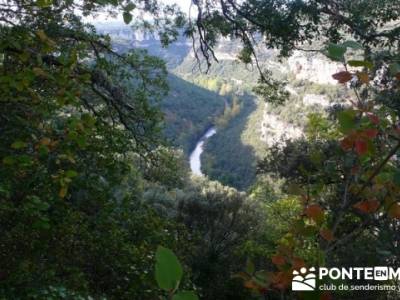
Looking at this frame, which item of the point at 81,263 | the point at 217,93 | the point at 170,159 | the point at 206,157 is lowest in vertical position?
the point at 81,263

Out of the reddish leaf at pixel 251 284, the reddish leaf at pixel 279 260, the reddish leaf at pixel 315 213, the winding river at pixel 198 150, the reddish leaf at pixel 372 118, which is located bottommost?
the reddish leaf at pixel 251 284

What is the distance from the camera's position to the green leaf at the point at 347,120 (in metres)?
0.92

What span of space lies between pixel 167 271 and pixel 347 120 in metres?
0.54

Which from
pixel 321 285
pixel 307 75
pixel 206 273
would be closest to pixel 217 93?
pixel 307 75

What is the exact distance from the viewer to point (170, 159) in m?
6.93

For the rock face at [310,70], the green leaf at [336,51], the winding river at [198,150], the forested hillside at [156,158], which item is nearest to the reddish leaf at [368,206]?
the forested hillside at [156,158]

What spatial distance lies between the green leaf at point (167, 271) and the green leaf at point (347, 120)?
19.7 inches

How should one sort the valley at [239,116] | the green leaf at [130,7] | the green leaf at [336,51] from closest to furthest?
the green leaf at [336,51]
the green leaf at [130,7]
the valley at [239,116]

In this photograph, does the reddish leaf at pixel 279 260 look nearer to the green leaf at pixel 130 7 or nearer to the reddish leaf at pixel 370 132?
the reddish leaf at pixel 370 132

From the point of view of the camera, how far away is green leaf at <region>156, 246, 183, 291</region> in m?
0.60

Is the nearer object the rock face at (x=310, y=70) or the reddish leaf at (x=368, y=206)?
the reddish leaf at (x=368, y=206)

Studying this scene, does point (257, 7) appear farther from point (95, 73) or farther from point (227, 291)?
point (227, 291)

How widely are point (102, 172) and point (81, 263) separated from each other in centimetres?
155

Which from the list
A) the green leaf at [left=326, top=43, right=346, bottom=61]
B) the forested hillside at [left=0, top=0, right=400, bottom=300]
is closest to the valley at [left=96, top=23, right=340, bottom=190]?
the forested hillside at [left=0, top=0, right=400, bottom=300]
